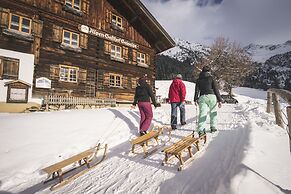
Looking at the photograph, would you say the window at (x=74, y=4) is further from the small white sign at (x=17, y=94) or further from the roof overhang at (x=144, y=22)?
the small white sign at (x=17, y=94)

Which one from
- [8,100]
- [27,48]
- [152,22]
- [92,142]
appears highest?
[152,22]

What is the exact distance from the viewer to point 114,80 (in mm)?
17047

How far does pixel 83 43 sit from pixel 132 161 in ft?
41.1

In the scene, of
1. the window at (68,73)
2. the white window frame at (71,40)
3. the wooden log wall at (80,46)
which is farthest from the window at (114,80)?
the white window frame at (71,40)

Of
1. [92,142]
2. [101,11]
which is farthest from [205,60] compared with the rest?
[92,142]

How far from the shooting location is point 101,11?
53.2 ft

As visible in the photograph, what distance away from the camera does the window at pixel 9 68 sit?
11.0 meters

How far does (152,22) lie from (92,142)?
46.5 ft

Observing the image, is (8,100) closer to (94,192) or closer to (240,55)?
(94,192)

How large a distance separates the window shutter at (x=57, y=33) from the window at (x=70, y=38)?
38 cm

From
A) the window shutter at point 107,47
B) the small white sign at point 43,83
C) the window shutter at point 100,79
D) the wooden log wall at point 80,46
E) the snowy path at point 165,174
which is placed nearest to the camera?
the snowy path at point 165,174

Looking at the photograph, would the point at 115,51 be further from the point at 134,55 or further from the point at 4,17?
the point at 4,17

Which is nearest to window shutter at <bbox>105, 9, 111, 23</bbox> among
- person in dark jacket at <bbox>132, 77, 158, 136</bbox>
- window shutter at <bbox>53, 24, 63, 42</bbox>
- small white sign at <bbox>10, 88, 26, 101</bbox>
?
window shutter at <bbox>53, 24, 63, 42</bbox>

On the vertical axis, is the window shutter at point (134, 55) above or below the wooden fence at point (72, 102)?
above
